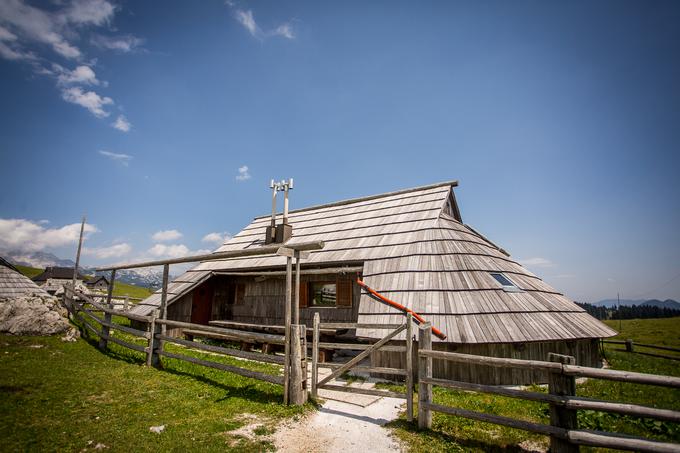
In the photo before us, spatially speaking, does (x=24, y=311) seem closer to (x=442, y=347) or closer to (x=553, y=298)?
(x=442, y=347)

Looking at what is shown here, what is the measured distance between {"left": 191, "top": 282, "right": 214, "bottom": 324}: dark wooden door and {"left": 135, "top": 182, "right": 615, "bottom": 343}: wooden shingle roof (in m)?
0.91

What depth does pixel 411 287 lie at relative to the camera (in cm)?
1042

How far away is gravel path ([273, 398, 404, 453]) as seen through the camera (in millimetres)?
4914

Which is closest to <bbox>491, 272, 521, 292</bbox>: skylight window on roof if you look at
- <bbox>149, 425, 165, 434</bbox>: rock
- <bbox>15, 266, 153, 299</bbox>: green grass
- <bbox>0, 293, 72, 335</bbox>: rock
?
<bbox>149, 425, 165, 434</bbox>: rock

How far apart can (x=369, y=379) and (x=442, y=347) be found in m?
2.28

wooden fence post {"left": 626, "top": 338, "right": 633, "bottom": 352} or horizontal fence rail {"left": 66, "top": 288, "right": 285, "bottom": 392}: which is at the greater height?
horizontal fence rail {"left": 66, "top": 288, "right": 285, "bottom": 392}

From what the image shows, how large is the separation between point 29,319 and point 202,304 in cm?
642

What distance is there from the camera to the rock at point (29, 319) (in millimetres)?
11789

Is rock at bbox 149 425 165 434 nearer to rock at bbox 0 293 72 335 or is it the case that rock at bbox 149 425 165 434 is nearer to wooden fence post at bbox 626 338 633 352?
rock at bbox 0 293 72 335

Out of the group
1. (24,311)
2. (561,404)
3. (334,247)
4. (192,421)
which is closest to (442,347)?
(561,404)

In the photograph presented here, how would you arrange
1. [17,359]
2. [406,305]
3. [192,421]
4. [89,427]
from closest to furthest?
[89,427]
[192,421]
[17,359]
[406,305]

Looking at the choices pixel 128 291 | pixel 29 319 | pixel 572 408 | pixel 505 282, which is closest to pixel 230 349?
pixel 572 408

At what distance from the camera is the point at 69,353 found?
10.2 m

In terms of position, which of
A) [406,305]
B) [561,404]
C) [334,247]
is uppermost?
[334,247]
